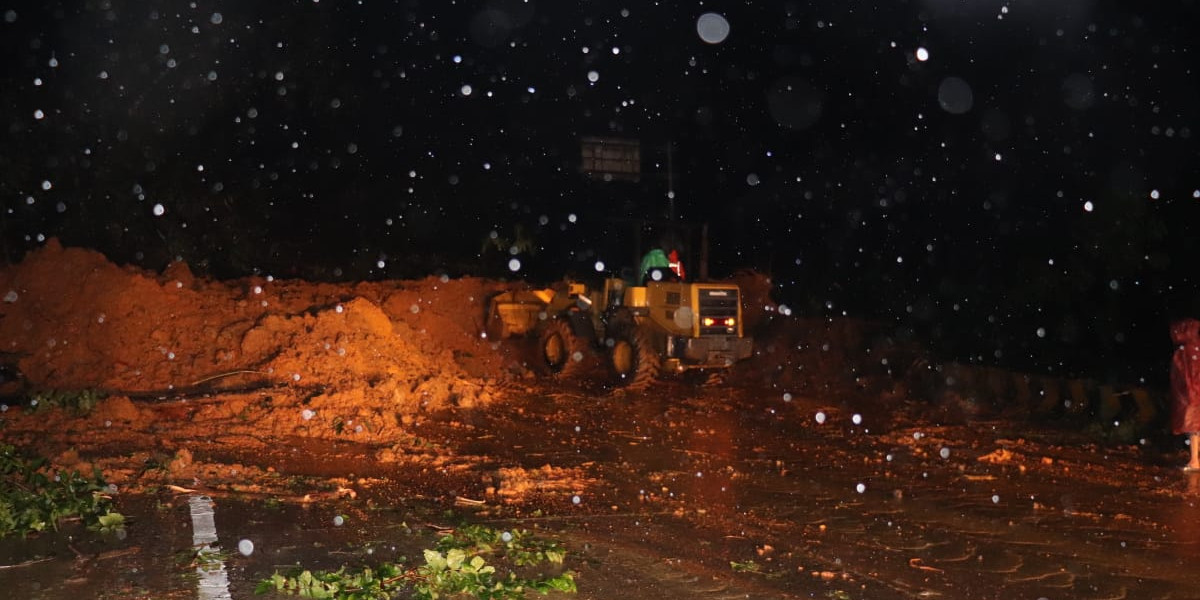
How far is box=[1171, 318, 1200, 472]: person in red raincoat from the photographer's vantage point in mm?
10602

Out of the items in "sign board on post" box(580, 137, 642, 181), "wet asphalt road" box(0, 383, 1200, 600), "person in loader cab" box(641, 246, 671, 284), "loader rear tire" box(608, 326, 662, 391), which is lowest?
"wet asphalt road" box(0, 383, 1200, 600)

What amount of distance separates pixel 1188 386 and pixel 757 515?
5.28m

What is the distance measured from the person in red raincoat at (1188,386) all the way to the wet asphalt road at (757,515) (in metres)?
0.49

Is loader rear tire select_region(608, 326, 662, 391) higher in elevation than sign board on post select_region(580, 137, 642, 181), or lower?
lower

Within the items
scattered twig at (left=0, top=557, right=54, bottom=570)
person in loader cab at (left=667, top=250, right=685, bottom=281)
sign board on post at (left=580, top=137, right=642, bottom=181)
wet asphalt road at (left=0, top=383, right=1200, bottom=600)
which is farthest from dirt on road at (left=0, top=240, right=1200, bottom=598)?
sign board on post at (left=580, top=137, right=642, bottom=181)

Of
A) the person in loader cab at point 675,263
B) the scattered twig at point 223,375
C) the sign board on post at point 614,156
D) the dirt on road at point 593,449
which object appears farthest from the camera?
the sign board on post at point 614,156

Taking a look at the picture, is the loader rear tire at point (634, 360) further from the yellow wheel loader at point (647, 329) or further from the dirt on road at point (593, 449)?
the dirt on road at point (593, 449)

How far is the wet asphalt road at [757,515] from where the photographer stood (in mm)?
6668

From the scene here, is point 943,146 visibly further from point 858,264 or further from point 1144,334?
point 1144,334

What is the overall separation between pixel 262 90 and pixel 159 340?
30.6ft

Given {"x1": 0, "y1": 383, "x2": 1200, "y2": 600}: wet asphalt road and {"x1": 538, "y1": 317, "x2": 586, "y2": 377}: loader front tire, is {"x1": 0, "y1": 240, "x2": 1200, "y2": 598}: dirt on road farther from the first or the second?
{"x1": 538, "y1": 317, "x2": 586, "y2": 377}: loader front tire

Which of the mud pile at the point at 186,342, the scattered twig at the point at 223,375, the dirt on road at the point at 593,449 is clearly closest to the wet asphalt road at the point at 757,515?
the dirt on road at the point at 593,449

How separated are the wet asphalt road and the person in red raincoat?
1.62ft

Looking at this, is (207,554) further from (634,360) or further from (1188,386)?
(634,360)
